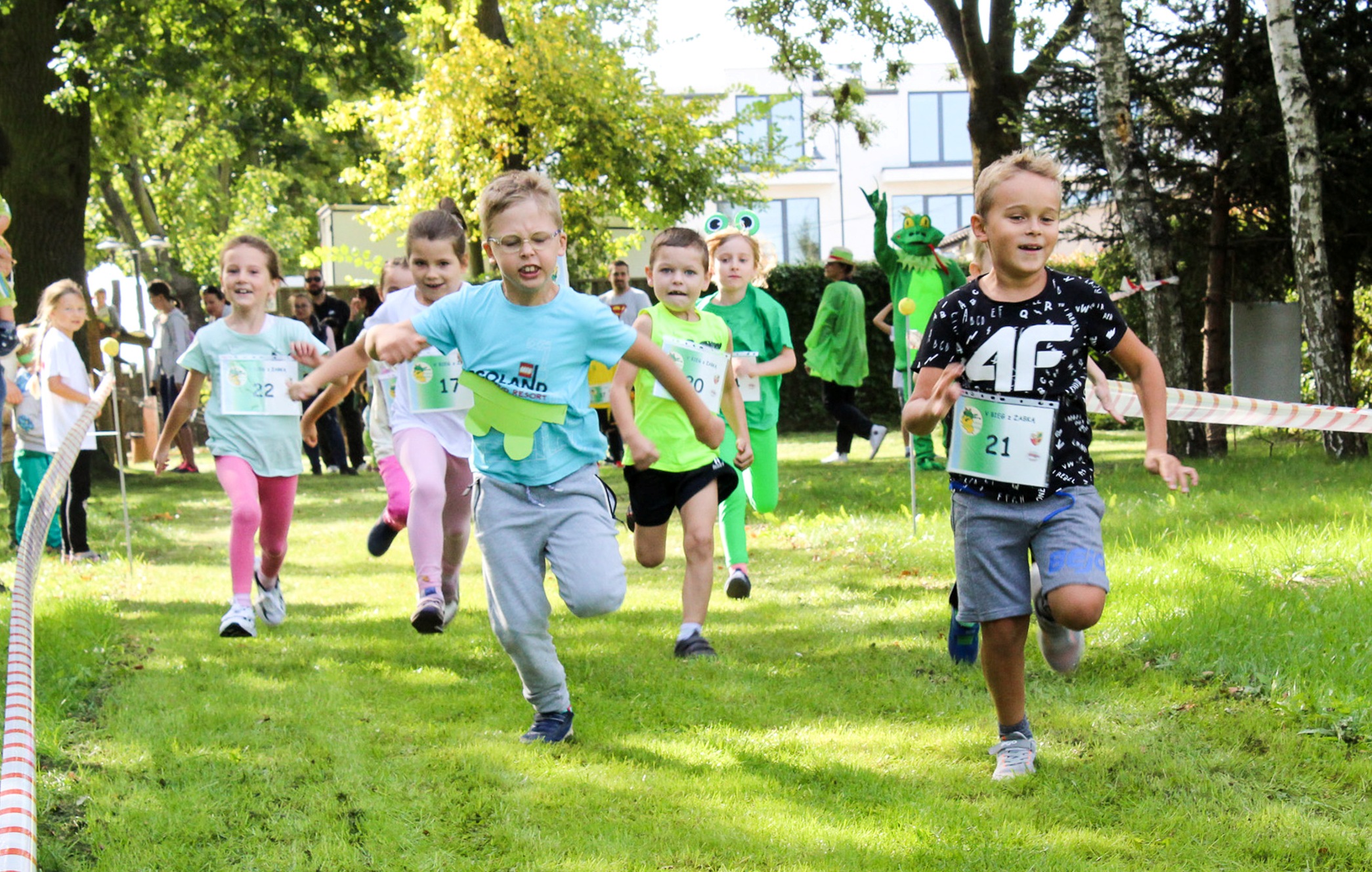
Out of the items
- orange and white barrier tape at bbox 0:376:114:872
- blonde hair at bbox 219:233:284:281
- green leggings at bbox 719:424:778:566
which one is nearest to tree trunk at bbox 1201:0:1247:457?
green leggings at bbox 719:424:778:566

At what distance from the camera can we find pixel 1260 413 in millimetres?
8242

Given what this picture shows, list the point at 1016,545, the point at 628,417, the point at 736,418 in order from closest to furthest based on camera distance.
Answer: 1. the point at 1016,545
2. the point at 628,417
3. the point at 736,418

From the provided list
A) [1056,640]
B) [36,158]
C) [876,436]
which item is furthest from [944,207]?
[1056,640]

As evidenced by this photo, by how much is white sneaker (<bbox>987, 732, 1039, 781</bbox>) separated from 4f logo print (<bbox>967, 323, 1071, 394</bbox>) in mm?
1092

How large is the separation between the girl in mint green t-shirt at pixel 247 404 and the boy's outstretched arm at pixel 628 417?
175 centimetres

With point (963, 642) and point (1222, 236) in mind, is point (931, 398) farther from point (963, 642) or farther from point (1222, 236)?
point (1222, 236)

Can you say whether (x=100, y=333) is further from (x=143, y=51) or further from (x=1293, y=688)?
(x=1293, y=688)

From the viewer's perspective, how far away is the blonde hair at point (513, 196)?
4480 millimetres

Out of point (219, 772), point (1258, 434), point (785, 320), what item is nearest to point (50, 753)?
point (219, 772)

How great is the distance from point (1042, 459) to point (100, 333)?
1797 cm

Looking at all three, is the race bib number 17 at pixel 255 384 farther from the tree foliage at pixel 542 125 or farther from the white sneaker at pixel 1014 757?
the tree foliage at pixel 542 125

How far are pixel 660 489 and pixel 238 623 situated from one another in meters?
2.15

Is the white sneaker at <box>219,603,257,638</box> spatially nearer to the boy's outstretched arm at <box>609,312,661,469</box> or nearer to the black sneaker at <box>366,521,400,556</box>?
the black sneaker at <box>366,521,400,556</box>

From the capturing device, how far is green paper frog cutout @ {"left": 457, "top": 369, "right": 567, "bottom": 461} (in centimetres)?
453
